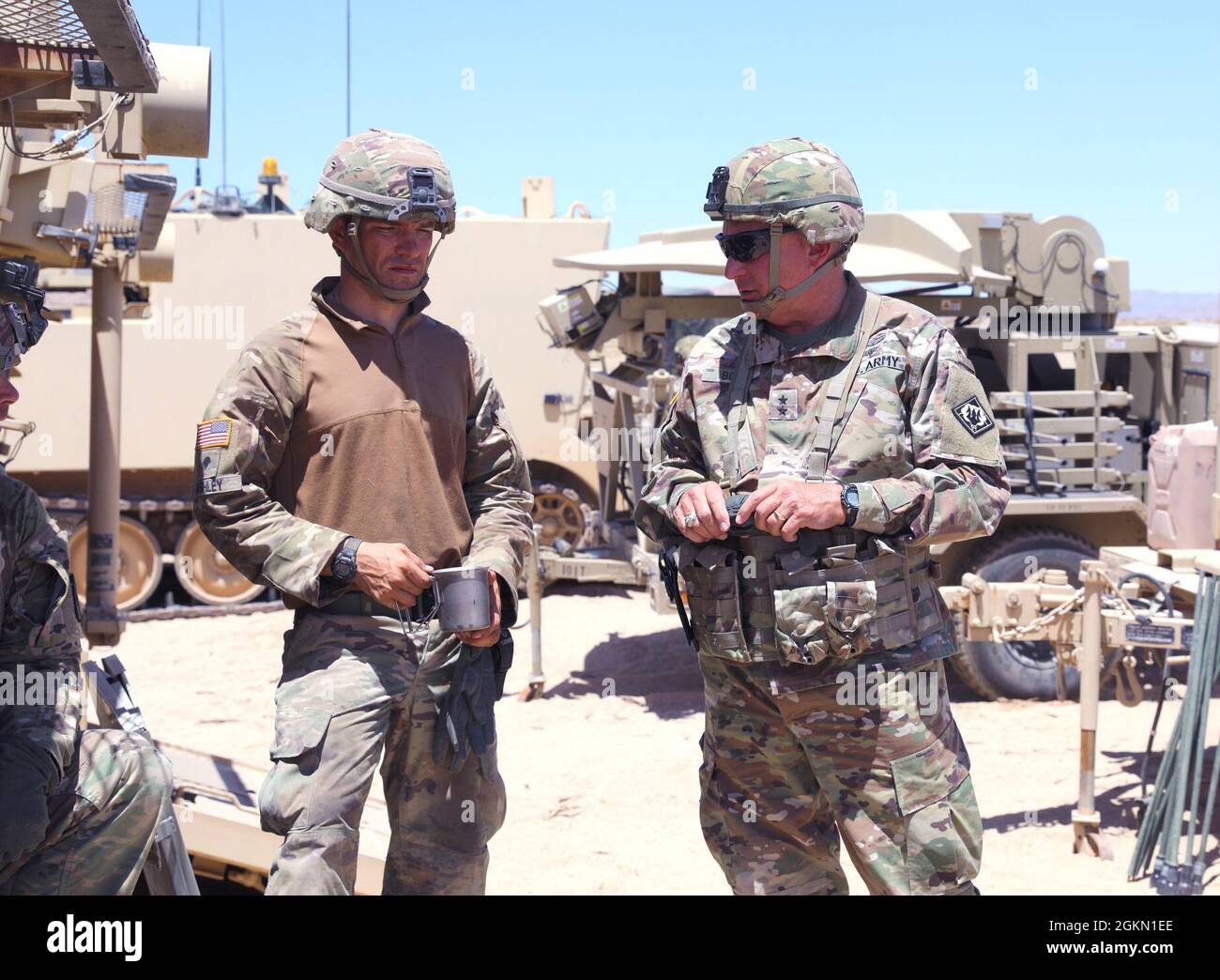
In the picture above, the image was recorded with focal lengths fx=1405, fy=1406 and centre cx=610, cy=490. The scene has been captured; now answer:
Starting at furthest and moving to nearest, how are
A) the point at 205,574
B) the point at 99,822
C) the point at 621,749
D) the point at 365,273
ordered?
the point at 205,574
the point at 621,749
the point at 365,273
the point at 99,822

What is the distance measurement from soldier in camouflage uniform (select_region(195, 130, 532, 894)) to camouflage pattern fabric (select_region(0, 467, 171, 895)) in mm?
348

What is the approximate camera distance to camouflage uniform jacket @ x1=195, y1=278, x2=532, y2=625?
3.14 m

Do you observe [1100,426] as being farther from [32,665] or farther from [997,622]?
[32,665]

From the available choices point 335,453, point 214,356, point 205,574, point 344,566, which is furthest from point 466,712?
point 205,574

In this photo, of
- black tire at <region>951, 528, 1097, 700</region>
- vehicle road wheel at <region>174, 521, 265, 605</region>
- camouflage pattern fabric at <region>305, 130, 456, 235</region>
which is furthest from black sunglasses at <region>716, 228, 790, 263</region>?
vehicle road wheel at <region>174, 521, 265, 605</region>

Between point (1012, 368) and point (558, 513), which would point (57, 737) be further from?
point (558, 513)

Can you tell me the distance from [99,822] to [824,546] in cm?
172

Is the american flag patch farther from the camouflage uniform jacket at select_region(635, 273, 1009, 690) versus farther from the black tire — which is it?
the black tire

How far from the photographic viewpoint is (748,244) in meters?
3.18

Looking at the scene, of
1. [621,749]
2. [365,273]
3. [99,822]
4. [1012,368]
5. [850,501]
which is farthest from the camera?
[1012,368]

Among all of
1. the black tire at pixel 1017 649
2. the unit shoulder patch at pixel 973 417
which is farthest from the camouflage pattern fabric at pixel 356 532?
the black tire at pixel 1017 649

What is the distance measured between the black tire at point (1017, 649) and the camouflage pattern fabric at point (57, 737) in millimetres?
5688

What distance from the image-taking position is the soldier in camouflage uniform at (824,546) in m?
3.03
